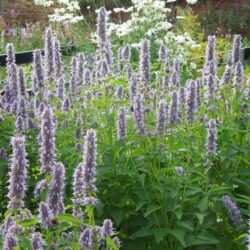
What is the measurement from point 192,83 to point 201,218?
0.81 m

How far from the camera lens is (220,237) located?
314 cm

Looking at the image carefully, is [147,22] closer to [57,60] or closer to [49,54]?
[57,60]

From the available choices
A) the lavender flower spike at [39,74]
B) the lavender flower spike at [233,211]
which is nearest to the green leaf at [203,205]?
the lavender flower spike at [233,211]

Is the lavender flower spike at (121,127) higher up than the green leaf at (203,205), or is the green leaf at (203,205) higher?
the lavender flower spike at (121,127)

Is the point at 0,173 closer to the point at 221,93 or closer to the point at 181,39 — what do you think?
the point at 221,93

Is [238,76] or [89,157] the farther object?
[238,76]

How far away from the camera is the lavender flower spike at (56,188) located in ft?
7.53

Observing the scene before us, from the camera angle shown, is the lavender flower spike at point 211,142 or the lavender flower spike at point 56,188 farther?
the lavender flower spike at point 211,142

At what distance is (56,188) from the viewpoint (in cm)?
231

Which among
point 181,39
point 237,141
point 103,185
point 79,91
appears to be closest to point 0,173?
point 103,185

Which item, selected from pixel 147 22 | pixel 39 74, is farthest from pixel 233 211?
pixel 147 22

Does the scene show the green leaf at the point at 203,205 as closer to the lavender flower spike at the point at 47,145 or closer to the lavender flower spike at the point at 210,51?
the lavender flower spike at the point at 47,145

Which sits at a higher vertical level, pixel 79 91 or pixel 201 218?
pixel 79 91

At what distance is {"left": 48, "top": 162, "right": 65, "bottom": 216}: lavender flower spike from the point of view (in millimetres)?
2294
